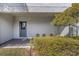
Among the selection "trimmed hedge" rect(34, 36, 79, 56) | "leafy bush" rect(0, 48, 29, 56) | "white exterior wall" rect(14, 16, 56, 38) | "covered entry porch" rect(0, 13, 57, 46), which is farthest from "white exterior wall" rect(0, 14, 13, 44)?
"trimmed hedge" rect(34, 36, 79, 56)

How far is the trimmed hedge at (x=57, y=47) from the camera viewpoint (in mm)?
7668

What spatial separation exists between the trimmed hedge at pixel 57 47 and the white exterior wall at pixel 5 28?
219 centimetres

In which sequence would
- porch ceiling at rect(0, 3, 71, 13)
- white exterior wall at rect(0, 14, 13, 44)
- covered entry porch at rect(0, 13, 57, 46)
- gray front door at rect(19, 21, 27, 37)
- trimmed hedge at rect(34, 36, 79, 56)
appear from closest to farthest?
trimmed hedge at rect(34, 36, 79, 56) → covered entry porch at rect(0, 13, 57, 46) → gray front door at rect(19, 21, 27, 37) → white exterior wall at rect(0, 14, 13, 44) → porch ceiling at rect(0, 3, 71, 13)

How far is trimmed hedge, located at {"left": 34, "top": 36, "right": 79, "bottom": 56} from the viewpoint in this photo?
7.67 metres

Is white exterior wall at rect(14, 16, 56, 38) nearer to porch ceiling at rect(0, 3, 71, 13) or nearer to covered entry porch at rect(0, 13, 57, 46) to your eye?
covered entry porch at rect(0, 13, 57, 46)

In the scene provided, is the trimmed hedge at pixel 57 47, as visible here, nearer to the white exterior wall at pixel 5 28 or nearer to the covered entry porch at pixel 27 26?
the covered entry porch at pixel 27 26

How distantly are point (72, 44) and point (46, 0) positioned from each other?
1.75 metres

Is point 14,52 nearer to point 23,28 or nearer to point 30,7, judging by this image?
point 23,28

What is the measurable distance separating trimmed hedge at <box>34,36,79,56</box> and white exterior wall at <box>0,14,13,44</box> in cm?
219

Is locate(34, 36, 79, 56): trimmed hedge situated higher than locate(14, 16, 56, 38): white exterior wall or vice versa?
locate(14, 16, 56, 38): white exterior wall

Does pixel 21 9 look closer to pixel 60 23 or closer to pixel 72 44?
pixel 60 23

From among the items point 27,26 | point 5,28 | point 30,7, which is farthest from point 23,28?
point 5,28

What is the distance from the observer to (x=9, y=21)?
9656 millimetres

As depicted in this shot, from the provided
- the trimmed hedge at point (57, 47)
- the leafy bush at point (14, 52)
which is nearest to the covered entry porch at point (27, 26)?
the leafy bush at point (14, 52)
